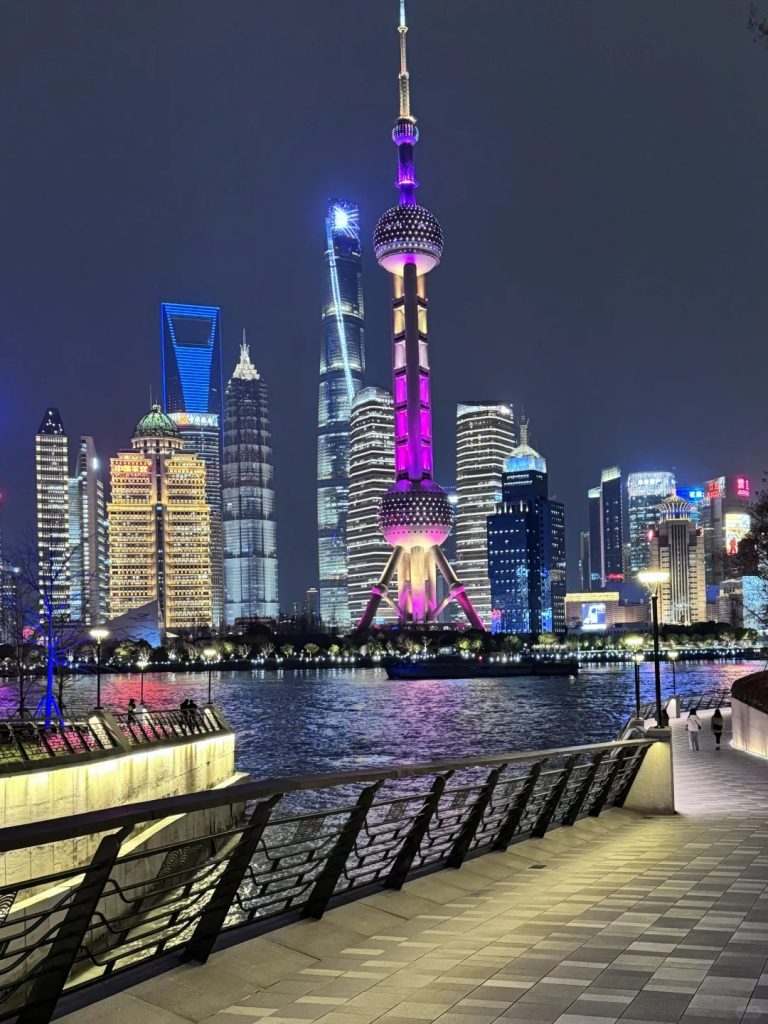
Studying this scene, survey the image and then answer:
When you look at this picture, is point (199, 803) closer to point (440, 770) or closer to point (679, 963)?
point (679, 963)

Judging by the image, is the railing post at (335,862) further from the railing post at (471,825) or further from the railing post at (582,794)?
the railing post at (582,794)

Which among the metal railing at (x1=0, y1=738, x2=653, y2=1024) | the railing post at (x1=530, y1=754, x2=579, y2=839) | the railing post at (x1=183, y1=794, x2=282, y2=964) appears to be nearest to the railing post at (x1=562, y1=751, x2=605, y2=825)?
the metal railing at (x1=0, y1=738, x2=653, y2=1024)

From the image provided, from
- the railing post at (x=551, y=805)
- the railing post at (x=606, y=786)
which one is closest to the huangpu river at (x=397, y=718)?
the railing post at (x=606, y=786)

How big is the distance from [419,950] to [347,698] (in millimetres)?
119968

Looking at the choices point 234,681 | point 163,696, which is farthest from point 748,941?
point 234,681

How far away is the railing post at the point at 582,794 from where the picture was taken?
17.6 metres

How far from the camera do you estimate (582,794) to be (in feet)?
58.6

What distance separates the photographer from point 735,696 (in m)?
42.0

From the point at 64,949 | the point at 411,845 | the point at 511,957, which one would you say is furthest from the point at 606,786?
the point at 64,949

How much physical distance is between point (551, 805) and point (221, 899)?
29.2ft

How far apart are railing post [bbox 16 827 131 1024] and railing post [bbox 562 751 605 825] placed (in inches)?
467

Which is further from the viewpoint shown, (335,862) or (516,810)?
(516,810)

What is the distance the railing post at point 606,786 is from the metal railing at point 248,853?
0.03 meters

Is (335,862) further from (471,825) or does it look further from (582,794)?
(582,794)
